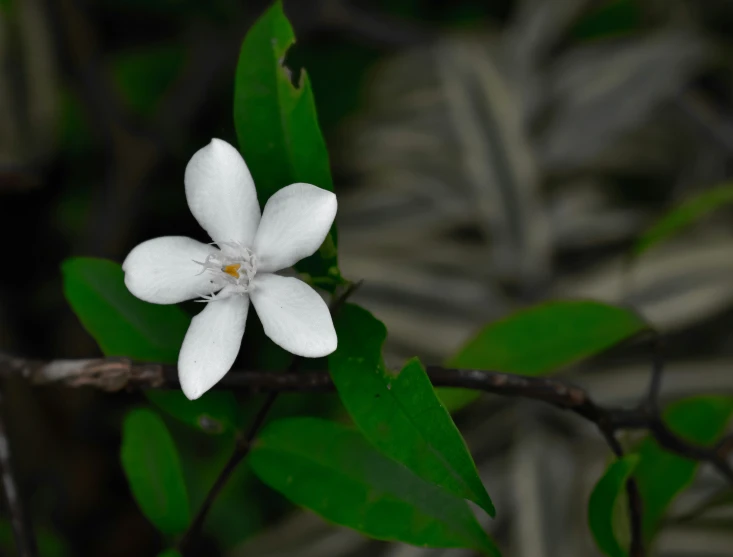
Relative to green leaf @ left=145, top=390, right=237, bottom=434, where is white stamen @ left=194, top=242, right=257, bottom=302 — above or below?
above

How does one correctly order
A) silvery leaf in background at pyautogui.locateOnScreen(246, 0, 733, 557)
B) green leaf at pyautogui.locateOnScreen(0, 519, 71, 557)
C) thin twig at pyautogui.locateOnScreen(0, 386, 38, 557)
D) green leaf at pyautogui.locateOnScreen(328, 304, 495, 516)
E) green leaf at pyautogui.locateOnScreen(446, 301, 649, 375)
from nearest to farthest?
green leaf at pyautogui.locateOnScreen(328, 304, 495, 516) < thin twig at pyautogui.locateOnScreen(0, 386, 38, 557) < green leaf at pyautogui.locateOnScreen(446, 301, 649, 375) < silvery leaf in background at pyautogui.locateOnScreen(246, 0, 733, 557) < green leaf at pyautogui.locateOnScreen(0, 519, 71, 557)

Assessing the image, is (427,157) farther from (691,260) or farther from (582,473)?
(582,473)

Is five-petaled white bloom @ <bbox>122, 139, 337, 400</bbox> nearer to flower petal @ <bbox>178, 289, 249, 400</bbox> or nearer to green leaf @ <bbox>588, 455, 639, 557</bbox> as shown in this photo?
flower petal @ <bbox>178, 289, 249, 400</bbox>

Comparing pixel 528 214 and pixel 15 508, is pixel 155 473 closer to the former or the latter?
pixel 15 508

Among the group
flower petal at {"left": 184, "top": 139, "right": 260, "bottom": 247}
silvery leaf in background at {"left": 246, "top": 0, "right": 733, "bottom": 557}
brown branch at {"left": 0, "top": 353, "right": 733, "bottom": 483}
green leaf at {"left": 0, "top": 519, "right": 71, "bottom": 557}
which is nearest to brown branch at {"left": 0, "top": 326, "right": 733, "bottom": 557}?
brown branch at {"left": 0, "top": 353, "right": 733, "bottom": 483}

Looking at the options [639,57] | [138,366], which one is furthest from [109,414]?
[639,57]

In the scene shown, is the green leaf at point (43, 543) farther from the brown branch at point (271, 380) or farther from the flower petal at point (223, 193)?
the flower petal at point (223, 193)
